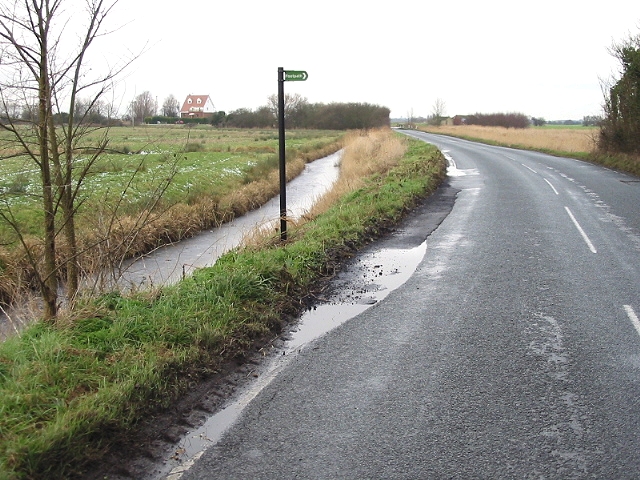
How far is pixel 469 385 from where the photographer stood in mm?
4715

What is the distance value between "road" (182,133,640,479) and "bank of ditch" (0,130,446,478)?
2.17ft

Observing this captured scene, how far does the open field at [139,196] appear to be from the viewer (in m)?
7.13

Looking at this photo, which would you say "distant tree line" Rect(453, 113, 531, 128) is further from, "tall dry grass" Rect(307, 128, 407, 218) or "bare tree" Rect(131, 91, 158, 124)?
"bare tree" Rect(131, 91, 158, 124)

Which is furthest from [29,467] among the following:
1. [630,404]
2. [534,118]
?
[534,118]

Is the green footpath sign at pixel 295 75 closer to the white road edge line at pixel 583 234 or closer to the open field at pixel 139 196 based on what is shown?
the open field at pixel 139 196

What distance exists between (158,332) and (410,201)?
33.4ft

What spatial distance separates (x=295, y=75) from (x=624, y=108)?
21726 mm

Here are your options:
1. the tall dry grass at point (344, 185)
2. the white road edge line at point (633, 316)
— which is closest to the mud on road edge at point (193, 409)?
the tall dry grass at point (344, 185)

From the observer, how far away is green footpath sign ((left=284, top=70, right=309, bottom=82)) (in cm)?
884

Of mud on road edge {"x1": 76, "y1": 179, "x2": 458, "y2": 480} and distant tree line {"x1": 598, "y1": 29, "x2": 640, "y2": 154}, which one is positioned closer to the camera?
mud on road edge {"x1": 76, "y1": 179, "x2": 458, "y2": 480}

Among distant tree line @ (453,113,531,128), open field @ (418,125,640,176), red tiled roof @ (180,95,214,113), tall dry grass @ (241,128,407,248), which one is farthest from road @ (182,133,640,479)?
distant tree line @ (453,113,531,128)

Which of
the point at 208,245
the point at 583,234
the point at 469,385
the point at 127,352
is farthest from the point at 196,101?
the point at 469,385

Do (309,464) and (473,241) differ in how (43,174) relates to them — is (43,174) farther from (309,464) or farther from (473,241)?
(473,241)

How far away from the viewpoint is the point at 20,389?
4.00 metres
